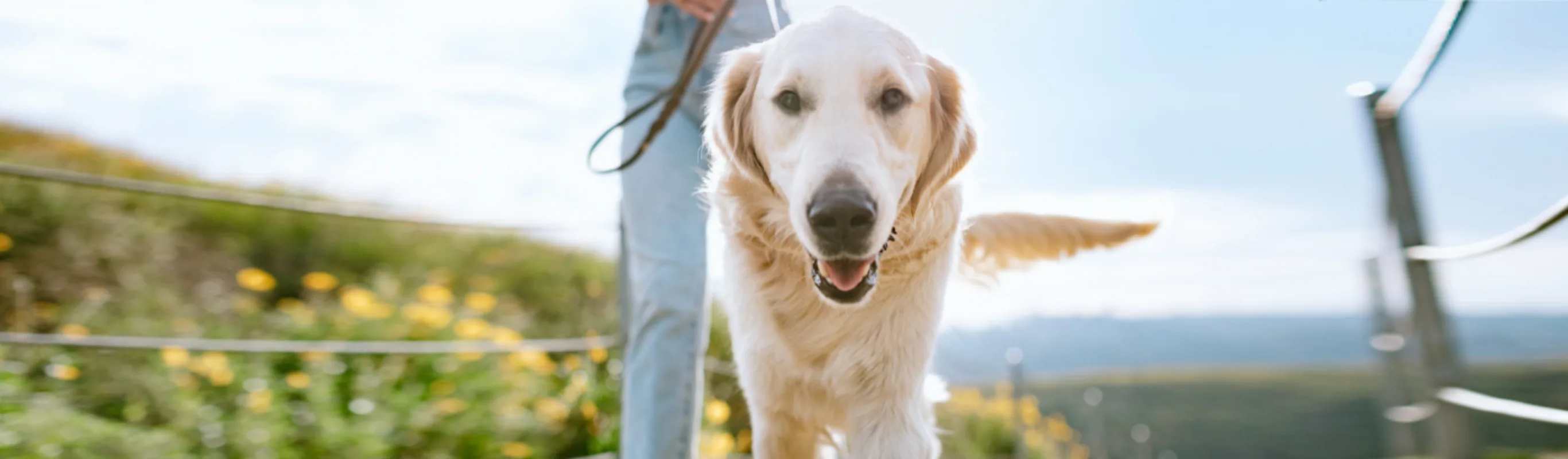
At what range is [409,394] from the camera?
308cm

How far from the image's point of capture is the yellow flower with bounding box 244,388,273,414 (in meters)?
2.79

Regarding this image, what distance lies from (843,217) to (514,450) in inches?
84.0

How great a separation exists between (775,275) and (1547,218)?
129cm

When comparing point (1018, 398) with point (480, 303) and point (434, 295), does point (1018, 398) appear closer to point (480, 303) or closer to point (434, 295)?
point (480, 303)

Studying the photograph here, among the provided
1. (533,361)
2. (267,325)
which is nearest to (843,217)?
(533,361)

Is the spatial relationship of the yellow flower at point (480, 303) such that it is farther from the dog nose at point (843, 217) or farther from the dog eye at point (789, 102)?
the dog nose at point (843, 217)

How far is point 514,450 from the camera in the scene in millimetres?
3023

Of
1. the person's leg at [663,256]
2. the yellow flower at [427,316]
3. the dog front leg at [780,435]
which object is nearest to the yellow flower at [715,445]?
the yellow flower at [427,316]

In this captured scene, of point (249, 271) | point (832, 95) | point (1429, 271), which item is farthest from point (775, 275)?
point (249, 271)

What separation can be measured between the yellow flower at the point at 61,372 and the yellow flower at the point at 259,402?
19.2 inches

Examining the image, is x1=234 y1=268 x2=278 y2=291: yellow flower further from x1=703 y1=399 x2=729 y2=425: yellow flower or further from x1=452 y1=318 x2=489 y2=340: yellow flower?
x1=703 y1=399 x2=729 y2=425: yellow flower

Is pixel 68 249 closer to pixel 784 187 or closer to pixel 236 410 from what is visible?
pixel 236 410

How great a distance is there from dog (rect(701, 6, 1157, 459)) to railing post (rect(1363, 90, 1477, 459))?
1.19 m

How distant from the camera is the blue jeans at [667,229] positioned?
A: 1997 millimetres
